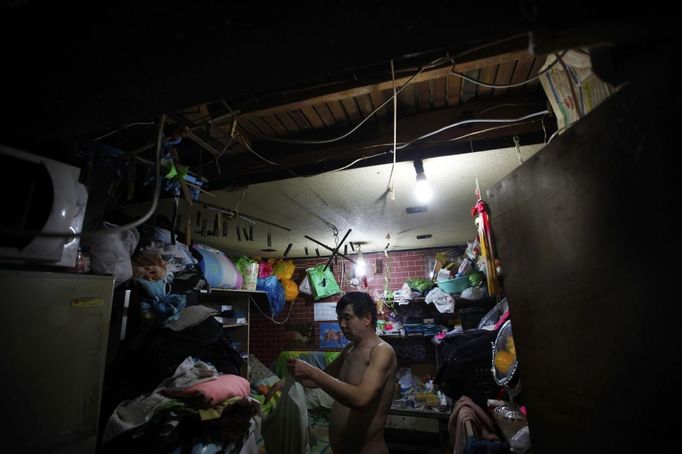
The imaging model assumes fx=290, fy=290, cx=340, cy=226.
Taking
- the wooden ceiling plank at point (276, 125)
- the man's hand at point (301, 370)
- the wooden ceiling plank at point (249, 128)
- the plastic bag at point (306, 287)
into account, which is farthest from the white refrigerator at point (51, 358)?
the plastic bag at point (306, 287)

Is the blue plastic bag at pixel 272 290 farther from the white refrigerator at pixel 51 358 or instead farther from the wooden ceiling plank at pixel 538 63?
the wooden ceiling plank at pixel 538 63

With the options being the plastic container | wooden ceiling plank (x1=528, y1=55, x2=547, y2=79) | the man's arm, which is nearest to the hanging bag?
the plastic container

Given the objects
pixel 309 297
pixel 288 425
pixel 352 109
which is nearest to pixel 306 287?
pixel 309 297

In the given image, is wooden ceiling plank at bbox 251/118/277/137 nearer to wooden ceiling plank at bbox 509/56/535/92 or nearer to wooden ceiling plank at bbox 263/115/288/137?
wooden ceiling plank at bbox 263/115/288/137

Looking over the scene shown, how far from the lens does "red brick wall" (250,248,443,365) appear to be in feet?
18.9

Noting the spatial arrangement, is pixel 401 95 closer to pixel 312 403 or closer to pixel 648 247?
pixel 648 247

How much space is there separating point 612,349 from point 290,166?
197 cm

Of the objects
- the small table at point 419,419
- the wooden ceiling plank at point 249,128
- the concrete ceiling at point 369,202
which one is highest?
the wooden ceiling plank at point 249,128

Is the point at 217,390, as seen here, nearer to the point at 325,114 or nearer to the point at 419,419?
the point at 325,114

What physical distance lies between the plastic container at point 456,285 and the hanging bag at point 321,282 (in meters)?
2.14

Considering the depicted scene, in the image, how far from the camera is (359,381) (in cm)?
239

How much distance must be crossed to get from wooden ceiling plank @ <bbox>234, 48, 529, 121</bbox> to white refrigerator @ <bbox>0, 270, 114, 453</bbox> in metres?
1.33

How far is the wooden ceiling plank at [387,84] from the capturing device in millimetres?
1393

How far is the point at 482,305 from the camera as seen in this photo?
4.70 m
